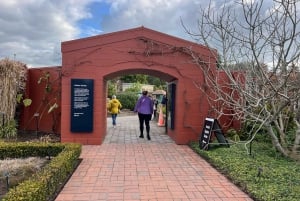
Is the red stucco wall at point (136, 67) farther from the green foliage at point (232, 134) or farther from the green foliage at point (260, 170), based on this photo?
the green foliage at point (260, 170)

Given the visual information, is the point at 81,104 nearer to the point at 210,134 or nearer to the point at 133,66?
the point at 133,66

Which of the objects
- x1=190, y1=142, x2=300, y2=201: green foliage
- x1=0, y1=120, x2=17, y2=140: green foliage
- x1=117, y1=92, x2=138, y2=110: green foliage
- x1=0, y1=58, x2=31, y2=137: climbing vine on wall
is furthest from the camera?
x1=117, y1=92, x2=138, y2=110: green foliage

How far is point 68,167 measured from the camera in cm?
625

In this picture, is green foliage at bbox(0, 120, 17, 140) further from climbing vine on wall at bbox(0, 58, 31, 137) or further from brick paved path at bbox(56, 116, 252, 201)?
brick paved path at bbox(56, 116, 252, 201)

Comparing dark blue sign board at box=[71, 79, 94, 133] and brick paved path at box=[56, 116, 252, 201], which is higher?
dark blue sign board at box=[71, 79, 94, 133]

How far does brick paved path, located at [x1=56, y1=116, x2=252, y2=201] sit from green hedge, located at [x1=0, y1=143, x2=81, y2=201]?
0.70 ft

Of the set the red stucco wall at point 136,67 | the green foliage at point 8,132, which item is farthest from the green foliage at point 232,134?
the green foliage at point 8,132

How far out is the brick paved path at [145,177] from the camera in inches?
210

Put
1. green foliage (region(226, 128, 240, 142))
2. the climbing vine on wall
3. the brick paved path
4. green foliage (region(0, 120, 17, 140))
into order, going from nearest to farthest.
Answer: the brick paved path < green foliage (region(226, 128, 240, 142)) < green foliage (region(0, 120, 17, 140)) < the climbing vine on wall

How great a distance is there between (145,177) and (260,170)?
2026mm

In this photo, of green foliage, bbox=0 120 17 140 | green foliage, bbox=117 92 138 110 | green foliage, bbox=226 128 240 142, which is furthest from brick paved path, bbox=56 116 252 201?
green foliage, bbox=117 92 138 110

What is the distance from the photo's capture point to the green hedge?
4145 millimetres

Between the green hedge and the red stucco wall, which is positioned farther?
the red stucco wall

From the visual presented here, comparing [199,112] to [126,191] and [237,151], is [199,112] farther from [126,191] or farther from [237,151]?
[126,191]
